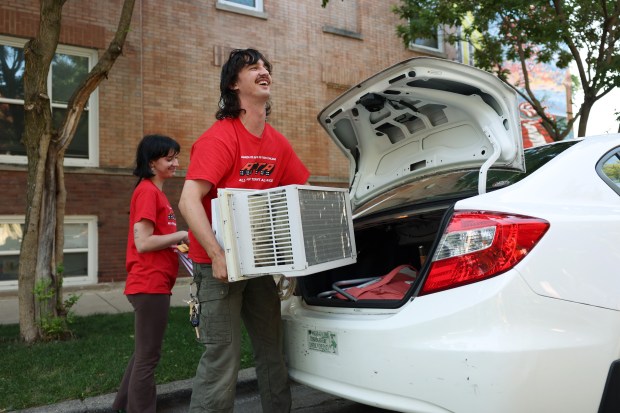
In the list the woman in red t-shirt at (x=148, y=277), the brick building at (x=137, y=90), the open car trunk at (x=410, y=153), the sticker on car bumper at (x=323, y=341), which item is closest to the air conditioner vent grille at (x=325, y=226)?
the open car trunk at (x=410, y=153)

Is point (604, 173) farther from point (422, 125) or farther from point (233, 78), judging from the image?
point (233, 78)

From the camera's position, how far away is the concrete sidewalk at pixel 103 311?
361 cm

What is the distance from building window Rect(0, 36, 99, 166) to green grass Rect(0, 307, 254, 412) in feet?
12.6

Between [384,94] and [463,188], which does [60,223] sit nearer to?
[384,94]

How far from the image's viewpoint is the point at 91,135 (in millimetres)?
9258

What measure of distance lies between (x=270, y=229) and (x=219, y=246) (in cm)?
26

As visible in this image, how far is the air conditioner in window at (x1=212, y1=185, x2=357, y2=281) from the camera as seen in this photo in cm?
241

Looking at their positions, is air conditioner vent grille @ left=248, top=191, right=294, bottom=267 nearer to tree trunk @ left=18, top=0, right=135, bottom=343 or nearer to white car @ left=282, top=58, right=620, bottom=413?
white car @ left=282, top=58, right=620, bottom=413

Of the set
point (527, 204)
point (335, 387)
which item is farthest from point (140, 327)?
point (527, 204)

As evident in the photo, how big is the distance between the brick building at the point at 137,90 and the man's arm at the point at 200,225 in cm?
708

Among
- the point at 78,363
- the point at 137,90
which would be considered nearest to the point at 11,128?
the point at 137,90

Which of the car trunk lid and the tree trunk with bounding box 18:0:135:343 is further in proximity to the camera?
the tree trunk with bounding box 18:0:135:343

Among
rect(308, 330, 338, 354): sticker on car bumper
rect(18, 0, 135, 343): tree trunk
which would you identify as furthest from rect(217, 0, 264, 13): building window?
rect(308, 330, 338, 354): sticker on car bumper

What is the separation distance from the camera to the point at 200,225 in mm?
2520
